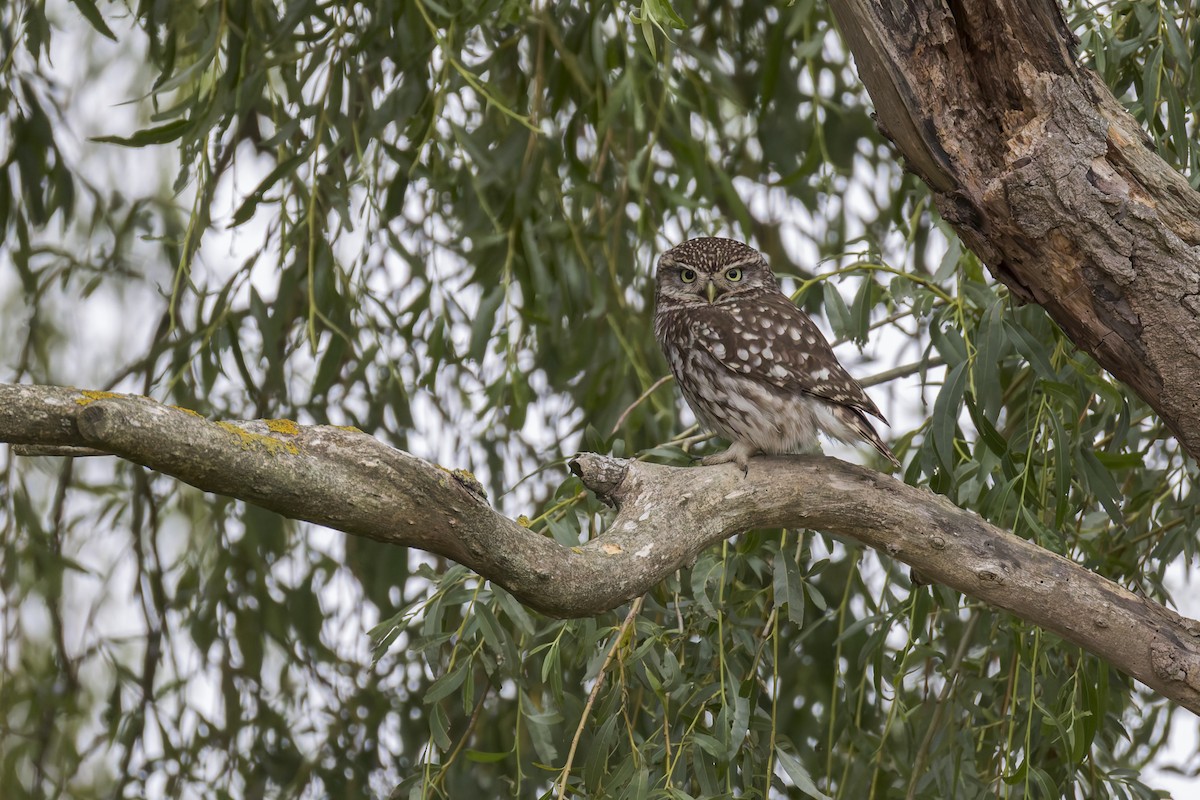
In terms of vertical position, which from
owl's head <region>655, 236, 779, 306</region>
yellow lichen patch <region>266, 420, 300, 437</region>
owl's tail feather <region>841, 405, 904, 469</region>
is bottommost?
yellow lichen patch <region>266, 420, 300, 437</region>

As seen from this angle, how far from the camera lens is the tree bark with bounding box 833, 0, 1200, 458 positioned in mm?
1725

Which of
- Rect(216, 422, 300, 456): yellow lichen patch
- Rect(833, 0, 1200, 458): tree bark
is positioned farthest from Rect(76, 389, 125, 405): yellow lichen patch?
Rect(833, 0, 1200, 458): tree bark

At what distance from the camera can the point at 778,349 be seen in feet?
8.25

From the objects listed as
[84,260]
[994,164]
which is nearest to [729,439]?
[994,164]

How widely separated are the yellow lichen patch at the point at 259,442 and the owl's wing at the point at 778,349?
1259 millimetres

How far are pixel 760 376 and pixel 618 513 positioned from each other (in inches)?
29.0

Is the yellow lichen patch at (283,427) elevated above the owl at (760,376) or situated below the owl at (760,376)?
below

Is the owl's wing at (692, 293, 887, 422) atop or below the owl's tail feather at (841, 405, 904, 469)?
atop

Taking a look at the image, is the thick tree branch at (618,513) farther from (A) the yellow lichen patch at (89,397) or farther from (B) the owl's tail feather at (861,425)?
(B) the owl's tail feather at (861,425)

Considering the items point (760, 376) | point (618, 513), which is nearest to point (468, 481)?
point (618, 513)

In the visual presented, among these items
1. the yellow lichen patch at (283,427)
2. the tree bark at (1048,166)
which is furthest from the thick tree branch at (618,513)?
the tree bark at (1048,166)

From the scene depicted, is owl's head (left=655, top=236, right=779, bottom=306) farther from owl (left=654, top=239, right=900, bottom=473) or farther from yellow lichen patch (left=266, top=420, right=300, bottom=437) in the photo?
yellow lichen patch (left=266, top=420, right=300, bottom=437)

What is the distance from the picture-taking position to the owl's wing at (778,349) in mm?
2443

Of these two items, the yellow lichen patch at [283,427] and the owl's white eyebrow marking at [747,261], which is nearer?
the yellow lichen patch at [283,427]
